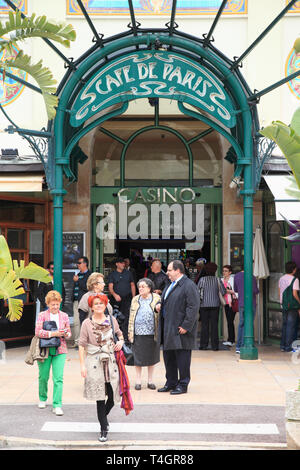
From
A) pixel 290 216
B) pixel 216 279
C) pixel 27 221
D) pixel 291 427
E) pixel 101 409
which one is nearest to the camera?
pixel 291 427

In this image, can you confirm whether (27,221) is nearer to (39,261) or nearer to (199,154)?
(39,261)

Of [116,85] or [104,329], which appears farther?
[116,85]

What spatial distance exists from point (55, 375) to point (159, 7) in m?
9.43

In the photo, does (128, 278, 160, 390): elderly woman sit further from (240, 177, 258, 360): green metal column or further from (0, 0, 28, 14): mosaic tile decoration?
(0, 0, 28, 14): mosaic tile decoration

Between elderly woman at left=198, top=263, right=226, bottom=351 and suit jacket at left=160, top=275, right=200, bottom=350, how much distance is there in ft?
13.4

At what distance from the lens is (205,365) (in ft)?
39.4

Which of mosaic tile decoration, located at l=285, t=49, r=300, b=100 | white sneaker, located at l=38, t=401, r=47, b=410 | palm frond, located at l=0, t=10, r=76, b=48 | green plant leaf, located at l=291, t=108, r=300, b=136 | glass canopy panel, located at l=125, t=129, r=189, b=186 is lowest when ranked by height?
white sneaker, located at l=38, t=401, r=47, b=410

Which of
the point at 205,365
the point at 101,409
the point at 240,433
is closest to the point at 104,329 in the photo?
the point at 101,409

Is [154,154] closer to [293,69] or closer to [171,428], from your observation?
[293,69]

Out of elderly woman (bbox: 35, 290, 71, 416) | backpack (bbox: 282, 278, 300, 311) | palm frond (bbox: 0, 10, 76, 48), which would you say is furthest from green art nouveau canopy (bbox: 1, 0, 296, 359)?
elderly woman (bbox: 35, 290, 71, 416)

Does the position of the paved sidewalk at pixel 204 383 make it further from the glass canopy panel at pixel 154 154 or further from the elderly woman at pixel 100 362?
the glass canopy panel at pixel 154 154

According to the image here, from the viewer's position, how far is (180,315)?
952cm

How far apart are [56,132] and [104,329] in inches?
233

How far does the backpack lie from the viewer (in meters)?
13.2
